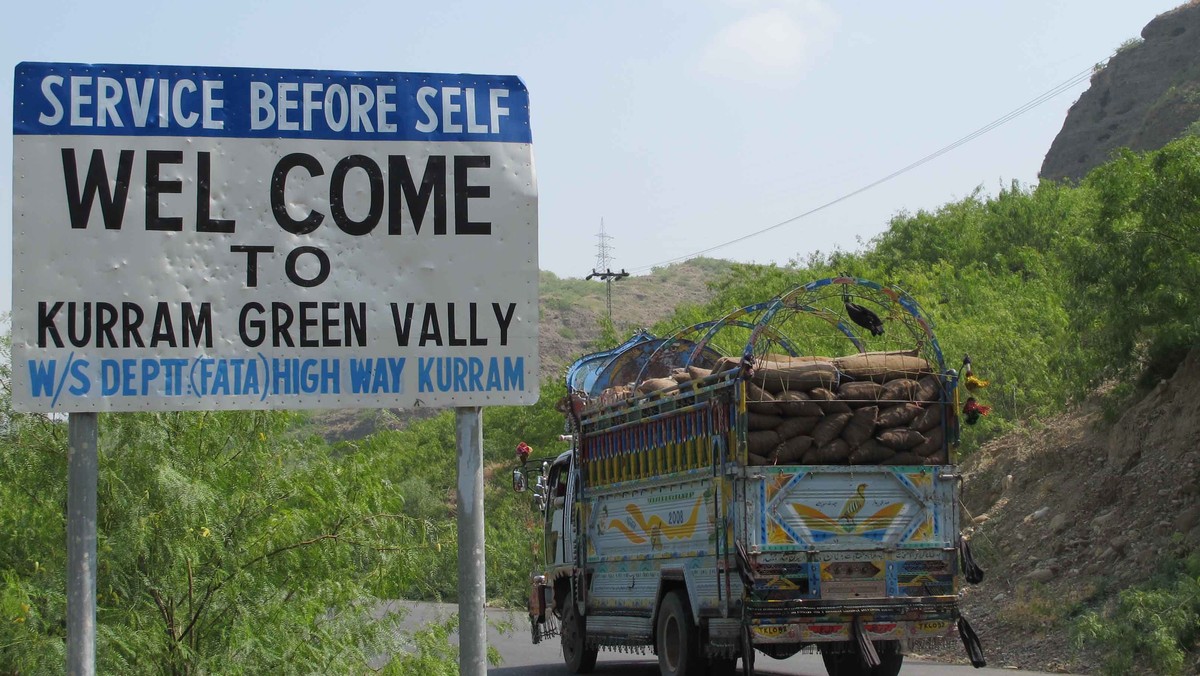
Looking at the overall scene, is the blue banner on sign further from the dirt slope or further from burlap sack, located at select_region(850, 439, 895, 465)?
the dirt slope

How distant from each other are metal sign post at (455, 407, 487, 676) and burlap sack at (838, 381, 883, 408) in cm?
822

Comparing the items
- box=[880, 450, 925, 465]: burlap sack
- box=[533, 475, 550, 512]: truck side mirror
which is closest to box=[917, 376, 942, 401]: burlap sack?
box=[880, 450, 925, 465]: burlap sack

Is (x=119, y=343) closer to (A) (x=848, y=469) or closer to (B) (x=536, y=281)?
(B) (x=536, y=281)

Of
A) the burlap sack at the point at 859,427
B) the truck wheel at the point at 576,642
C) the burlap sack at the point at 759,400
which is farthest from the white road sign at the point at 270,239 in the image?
the truck wheel at the point at 576,642

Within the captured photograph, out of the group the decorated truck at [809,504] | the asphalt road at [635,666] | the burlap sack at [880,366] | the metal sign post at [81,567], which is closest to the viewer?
the metal sign post at [81,567]

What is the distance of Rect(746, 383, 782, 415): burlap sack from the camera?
1290 cm

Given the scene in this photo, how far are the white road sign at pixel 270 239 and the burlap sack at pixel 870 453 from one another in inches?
315


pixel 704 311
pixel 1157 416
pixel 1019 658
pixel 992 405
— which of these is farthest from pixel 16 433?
pixel 704 311

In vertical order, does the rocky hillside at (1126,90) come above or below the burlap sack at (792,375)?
above

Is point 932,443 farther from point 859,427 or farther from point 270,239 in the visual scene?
point 270,239

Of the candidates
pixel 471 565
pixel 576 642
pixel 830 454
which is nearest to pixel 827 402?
pixel 830 454

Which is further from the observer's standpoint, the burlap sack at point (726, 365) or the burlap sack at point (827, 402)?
the burlap sack at point (726, 365)

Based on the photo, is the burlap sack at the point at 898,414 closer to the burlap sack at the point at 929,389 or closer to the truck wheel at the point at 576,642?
the burlap sack at the point at 929,389

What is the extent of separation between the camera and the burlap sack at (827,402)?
13133mm
